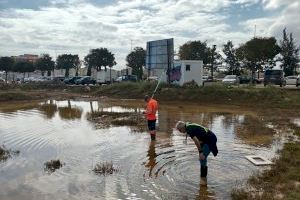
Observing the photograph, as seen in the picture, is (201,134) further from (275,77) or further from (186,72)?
(275,77)

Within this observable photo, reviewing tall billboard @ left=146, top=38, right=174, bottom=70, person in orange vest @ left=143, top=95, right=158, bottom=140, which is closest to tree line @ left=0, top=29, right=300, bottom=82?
tall billboard @ left=146, top=38, right=174, bottom=70

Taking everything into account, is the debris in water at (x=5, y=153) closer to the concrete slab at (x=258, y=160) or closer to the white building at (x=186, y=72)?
the concrete slab at (x=258, y=160)

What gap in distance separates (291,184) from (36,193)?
618cm

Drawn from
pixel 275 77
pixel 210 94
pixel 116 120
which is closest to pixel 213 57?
pixel 275 77

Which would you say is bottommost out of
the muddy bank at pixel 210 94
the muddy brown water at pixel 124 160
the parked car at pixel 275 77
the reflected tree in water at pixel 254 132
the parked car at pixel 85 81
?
the muddy brown water at pixel 124 160

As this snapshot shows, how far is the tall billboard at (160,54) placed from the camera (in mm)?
43656

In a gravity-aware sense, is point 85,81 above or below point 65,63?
below

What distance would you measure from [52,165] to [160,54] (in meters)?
33.0

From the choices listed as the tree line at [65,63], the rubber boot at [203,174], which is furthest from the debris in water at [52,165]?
the tree line at [65,63]

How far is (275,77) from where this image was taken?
4541cm

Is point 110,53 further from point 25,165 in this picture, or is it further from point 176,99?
point 25,165

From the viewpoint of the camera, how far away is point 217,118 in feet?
86.1

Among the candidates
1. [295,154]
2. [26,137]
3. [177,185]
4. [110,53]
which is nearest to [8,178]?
[177,185]

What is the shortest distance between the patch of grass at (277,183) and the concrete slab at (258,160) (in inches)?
12.6
